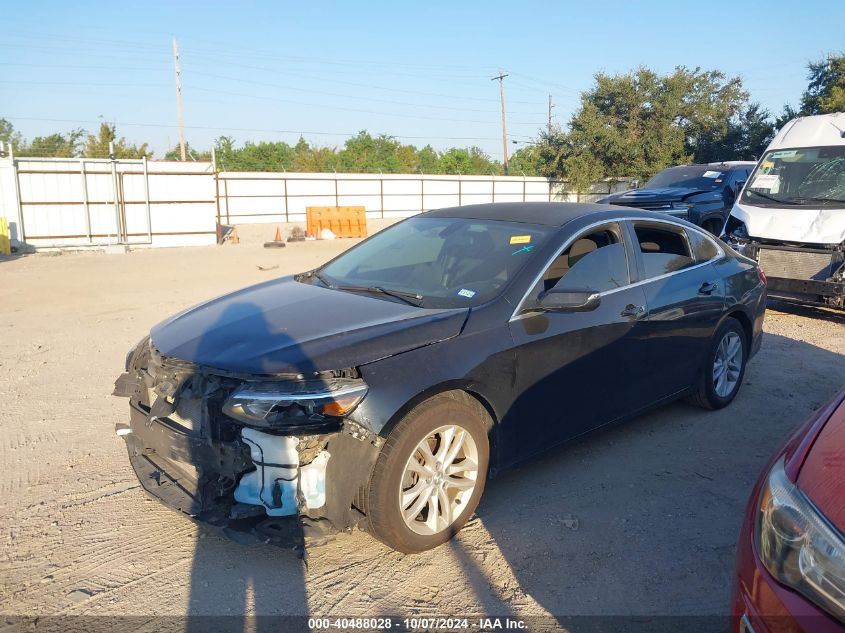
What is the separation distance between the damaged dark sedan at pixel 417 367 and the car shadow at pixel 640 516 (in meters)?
0.32

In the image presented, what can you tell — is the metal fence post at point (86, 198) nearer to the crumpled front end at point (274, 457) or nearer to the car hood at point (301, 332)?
the car hood at point (301, 332)

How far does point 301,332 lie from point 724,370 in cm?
370

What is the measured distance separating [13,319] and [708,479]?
8591 mm

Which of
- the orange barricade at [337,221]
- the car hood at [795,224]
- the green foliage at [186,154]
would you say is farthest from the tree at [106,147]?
the car hood at [795,224]

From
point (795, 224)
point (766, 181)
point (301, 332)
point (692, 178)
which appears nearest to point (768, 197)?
point (766, 181)

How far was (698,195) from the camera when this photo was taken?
40.3ft

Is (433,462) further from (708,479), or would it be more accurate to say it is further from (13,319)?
(13,319)

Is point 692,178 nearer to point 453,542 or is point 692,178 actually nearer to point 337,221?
point 453,542

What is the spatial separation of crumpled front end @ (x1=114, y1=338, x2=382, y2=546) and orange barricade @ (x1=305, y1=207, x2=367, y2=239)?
67.2 ft

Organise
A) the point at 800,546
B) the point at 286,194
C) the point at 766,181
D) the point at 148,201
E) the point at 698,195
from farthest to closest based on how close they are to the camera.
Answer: the point at 286,194 < the point at 148,201 < the point at 698,195 < the point at 766,181 < the point at 800,546

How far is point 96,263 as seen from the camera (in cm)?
1548

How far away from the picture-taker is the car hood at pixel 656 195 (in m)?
12.1

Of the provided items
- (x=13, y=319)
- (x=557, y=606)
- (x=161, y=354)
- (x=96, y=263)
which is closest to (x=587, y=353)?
(x=557, y=606)

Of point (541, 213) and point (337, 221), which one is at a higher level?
point (541, 213)
